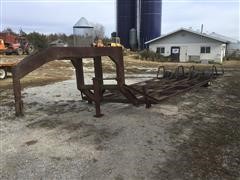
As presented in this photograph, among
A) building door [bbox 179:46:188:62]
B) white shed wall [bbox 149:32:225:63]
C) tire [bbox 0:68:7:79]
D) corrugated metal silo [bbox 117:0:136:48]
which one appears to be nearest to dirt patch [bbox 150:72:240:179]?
tire [bbox 0:68:7:79]

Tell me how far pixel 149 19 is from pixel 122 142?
36.8m

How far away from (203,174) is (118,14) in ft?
129

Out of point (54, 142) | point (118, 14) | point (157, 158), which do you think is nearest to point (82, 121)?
point (54, 142)

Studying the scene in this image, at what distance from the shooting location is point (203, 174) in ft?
13.6

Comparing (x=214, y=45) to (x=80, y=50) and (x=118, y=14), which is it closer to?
(x=118, y=14)

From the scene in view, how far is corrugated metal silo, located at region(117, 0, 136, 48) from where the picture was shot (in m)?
41.1

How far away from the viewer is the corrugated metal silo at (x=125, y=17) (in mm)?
41062

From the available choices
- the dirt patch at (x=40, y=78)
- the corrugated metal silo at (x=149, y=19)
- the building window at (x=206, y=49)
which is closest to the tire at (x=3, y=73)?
the dirt patch at (x=40, y=78)

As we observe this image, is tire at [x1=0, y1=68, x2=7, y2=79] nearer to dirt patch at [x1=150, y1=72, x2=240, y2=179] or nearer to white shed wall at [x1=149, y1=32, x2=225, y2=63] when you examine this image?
dirt patch at [x1=150, y1=72, x2=240, y2=179]

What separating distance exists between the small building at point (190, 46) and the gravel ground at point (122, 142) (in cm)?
2627

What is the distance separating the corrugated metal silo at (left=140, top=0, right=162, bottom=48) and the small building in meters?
4.69

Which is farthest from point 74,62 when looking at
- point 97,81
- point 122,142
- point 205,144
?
point 205,144

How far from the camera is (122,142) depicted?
5.35m

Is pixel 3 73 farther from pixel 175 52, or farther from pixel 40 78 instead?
pixel 175 52
